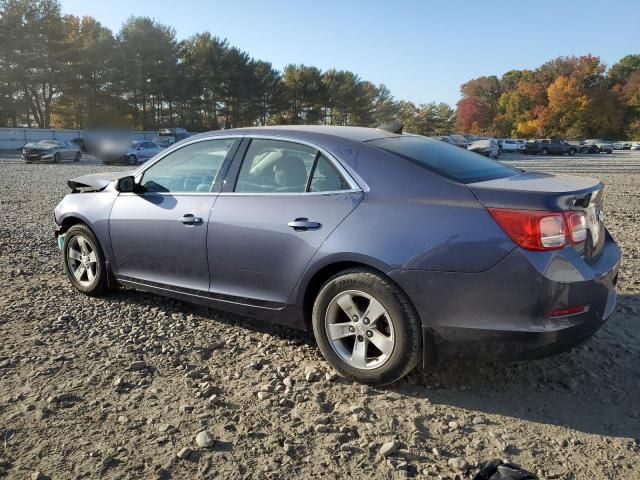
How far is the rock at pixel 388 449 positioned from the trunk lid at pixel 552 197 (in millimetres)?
1316

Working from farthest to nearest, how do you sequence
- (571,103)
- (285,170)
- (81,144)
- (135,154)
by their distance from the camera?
1. (571,103)
2. (81,144)
3. (135,154)
4. (285,170)

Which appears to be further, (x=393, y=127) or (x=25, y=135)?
(x=25, y=135)

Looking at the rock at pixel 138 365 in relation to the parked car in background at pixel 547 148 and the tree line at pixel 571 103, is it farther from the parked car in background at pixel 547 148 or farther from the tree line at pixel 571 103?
the tree line at pixel 571 103

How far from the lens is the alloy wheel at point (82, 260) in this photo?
473 centimetres

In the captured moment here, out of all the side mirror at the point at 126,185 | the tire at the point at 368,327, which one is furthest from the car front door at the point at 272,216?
the side mirror at the point at 126,185

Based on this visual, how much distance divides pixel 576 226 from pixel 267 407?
1.97 m

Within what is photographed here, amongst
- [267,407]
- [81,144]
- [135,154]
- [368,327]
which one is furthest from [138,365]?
[81,144]

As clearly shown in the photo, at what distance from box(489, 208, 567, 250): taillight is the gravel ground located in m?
0.97

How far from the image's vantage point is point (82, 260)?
480 cm

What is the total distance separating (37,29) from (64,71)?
15.0 feet

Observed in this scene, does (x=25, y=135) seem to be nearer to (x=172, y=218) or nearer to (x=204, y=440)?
(x=172, y=218)

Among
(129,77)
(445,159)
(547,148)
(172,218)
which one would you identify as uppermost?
(129,77)

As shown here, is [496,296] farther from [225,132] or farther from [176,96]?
[176,96]

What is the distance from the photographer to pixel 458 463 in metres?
2.40
